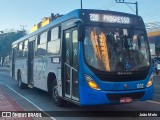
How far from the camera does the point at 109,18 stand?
9.42 metres

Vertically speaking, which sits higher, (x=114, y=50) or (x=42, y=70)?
(x=114, y=50)

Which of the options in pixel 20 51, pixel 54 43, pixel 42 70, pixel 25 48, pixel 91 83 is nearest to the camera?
pixel 91 83

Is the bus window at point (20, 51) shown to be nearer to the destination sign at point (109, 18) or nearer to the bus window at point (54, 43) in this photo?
the bus window at point (54, 43)

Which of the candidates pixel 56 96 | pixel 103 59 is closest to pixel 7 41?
pixel 56 96

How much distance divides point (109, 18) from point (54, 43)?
289cm

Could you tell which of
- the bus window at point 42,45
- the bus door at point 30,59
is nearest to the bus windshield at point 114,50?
the bus window at point 42,45

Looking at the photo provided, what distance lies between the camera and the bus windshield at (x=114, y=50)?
28.7 feet

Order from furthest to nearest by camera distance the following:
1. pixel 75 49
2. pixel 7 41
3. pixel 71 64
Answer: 1. pixel 7 41
2. pixel 71 64
3. pixel 75 49

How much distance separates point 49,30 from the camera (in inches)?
488

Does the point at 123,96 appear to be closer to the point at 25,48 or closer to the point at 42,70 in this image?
the point at 42,70

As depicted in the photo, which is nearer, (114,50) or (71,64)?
(114,50)

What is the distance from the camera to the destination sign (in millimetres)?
9242

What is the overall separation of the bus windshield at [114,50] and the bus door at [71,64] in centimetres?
57

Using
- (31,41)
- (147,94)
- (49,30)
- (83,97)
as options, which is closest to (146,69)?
(147,94)
